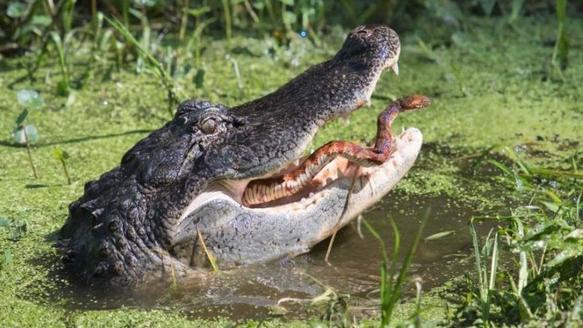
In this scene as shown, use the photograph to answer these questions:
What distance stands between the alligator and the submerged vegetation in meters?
0.26

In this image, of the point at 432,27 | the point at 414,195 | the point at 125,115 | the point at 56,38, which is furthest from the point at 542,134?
the point at 56,38

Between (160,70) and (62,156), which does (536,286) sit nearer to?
(62,156)

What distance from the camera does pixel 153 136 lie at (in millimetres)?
4559

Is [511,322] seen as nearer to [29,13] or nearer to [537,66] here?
[537,66]

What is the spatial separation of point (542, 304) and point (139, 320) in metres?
1.35

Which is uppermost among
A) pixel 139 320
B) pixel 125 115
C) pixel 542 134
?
pixel 125 115

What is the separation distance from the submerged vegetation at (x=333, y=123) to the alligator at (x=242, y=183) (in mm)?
260

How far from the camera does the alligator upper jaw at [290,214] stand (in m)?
4.36

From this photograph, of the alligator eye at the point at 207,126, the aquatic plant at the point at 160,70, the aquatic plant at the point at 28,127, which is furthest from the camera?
the aquatic plant at the point at 160,70

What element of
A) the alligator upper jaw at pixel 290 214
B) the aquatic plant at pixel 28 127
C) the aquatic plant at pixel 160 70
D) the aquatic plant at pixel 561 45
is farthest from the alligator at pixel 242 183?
the aquatic plant at pixel 561 45

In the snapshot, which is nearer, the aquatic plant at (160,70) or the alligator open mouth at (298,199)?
the alligator open mouth at (298,199)

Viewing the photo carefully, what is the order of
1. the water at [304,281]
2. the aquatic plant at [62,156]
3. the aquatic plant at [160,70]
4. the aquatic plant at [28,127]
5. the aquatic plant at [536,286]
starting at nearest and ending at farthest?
the aquatic plant at [536,286], the water at [304,281], the aquatic plant at [62,156], the aquatic plant at [28,127], the aquatic plant at [160,70]

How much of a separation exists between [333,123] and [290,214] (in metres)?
1.82

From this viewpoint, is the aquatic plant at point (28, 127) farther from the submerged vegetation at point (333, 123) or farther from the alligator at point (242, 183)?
the alligator at point (242, 183)
